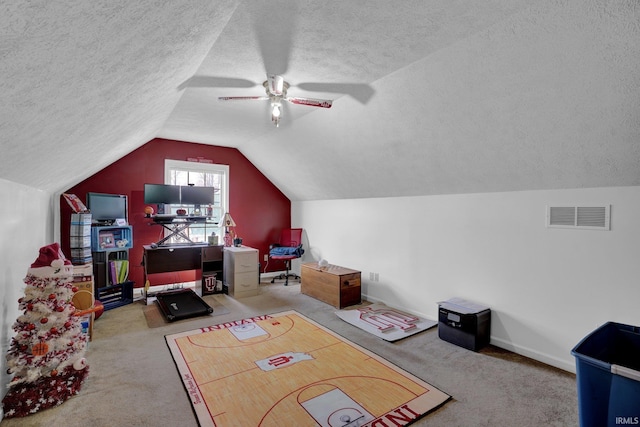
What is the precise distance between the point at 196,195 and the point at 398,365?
3979 millimetres

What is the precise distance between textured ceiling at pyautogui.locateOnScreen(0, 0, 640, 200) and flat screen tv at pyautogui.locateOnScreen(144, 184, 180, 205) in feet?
5.19

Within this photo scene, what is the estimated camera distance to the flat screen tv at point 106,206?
167 inches

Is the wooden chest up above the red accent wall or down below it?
below

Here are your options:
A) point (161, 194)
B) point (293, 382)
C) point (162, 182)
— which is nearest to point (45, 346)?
point (293, 382)

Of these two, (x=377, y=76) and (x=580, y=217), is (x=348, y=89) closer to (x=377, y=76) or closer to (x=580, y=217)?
(x=377, y=76)

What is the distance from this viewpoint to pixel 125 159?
486 cm

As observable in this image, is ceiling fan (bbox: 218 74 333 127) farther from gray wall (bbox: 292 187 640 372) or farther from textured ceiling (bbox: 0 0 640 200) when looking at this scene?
gray wall (bbox: 292 187 640 372)

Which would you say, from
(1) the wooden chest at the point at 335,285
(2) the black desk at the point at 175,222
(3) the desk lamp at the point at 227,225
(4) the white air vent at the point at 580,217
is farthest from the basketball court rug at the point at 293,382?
(3) the desk lamp at the point at 227,225

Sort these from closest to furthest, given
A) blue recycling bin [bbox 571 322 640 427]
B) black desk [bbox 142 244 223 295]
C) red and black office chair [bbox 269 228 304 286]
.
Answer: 1. blue recycling bin [bbox 571 322 640 427]
2. black desk [bbox 142 244 223 295]
3. red and black office chair [bbox 269 228 304 286]

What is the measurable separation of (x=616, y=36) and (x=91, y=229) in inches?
212

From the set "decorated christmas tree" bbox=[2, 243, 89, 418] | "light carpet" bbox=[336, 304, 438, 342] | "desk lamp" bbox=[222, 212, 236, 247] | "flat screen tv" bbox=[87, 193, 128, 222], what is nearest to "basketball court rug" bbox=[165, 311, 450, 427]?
"light carpet" bbox=[336, 304, 438, 342]

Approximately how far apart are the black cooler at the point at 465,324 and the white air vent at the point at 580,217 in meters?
1.09

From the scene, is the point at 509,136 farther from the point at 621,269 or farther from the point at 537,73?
the point at 621,269

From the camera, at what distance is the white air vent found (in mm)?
2465
